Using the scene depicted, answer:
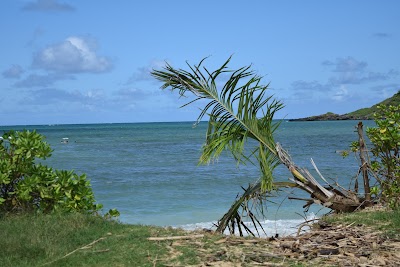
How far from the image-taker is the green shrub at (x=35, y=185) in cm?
770

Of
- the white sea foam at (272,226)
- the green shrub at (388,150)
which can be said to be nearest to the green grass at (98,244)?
the green shrub at (388,150)

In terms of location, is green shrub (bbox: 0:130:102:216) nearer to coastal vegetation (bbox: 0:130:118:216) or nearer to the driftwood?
coastal vegetation (bbox: 0:130:118:216)

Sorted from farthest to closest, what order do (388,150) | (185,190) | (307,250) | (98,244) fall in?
(185,190), (388,150), (98,244), (307,250)

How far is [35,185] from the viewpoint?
303 inches

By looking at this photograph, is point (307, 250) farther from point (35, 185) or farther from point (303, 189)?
point (35, 185)

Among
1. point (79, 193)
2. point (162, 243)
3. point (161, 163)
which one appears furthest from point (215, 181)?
point (162, 243)

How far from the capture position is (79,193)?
25.6ft

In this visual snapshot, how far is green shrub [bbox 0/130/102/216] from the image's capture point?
7703 mm

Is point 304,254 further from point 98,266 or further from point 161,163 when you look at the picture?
point 161,163

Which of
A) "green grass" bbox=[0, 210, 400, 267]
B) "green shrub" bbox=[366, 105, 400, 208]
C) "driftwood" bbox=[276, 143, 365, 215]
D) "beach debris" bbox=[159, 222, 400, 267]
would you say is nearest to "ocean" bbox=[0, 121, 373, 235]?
"driftwood" bbox=[276, 143, 365, 215]

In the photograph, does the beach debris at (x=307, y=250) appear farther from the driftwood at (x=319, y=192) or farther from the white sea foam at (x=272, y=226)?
the white sea foam at (x=272, y=226)

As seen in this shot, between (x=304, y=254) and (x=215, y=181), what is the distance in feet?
39.2

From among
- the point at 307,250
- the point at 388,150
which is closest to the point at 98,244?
the point at 307,250

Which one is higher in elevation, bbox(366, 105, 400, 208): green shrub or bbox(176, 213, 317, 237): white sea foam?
bbox(366, 105, 400, 208): green shrub
